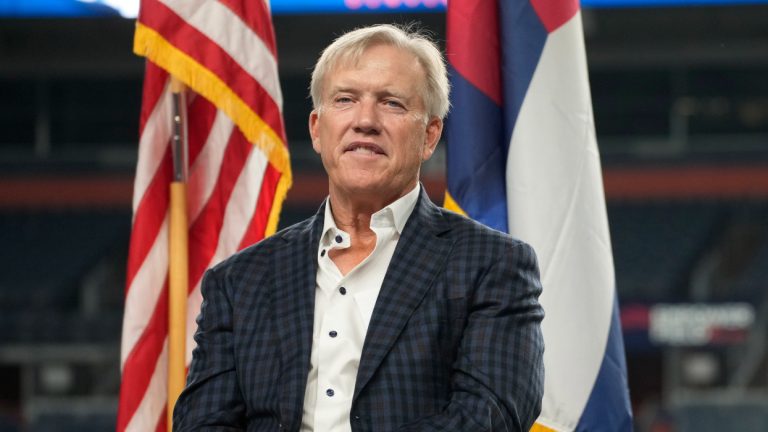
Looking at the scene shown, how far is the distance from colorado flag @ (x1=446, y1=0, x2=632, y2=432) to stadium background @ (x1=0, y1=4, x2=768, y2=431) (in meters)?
8.47

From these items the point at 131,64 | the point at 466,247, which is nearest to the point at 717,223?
the point at 131,64

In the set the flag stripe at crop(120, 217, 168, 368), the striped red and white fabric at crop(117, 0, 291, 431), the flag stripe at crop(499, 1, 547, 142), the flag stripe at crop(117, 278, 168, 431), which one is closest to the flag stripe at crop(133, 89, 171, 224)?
the striped red and white fabric at crop(117, 0, 291, 431)

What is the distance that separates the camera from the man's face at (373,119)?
5.49ft

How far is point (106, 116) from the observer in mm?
14469

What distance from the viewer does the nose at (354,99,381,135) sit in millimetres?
1668

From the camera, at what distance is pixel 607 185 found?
13.5 m

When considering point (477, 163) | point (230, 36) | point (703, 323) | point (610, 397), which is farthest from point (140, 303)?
point (703, 323)

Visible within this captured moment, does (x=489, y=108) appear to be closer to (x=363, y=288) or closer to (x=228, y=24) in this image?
(x=228, y=24)

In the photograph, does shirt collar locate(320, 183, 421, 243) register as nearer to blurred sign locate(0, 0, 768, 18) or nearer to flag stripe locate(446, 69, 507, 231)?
flag stripe locate(446, 69, 507, 231)

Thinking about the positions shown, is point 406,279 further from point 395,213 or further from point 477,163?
point 477,163

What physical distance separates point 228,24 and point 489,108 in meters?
0.58

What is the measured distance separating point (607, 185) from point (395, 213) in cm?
1201

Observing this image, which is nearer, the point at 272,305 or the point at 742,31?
the point at 272,305

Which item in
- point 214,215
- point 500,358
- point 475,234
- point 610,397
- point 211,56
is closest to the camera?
point 500,358
